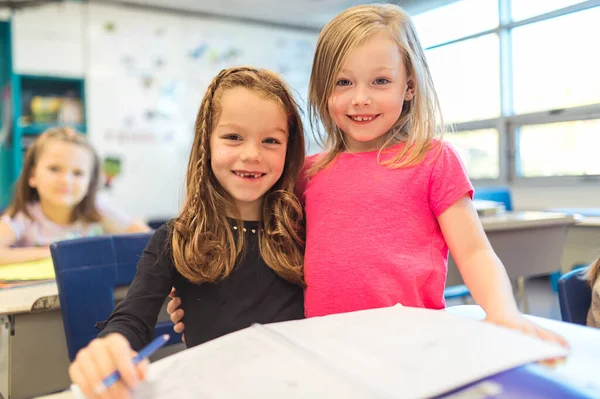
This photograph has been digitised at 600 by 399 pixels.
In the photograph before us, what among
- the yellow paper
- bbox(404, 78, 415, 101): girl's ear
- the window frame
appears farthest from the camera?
the window frame

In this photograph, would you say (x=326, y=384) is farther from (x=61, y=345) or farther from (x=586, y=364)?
(x=61, y=345)

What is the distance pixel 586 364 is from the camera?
16.8 inches

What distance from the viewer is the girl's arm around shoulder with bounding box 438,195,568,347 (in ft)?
2.09

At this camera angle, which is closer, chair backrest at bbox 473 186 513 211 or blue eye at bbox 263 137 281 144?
blue eye at bbox 263 137 281 144

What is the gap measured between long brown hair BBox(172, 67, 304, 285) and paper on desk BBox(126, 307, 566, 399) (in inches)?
12.0

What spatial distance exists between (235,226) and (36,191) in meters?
1.24

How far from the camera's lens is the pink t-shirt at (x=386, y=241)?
2.42 ft

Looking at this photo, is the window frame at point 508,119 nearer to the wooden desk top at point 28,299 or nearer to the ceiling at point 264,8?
the ceiling at point 264,8

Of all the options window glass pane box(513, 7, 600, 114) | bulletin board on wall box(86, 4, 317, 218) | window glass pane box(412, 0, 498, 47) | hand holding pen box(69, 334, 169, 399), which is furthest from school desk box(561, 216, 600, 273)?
hand holding pen box(69, 334, 169, 399)

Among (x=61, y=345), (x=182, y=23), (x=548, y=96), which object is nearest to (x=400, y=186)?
(x=61, y=345)

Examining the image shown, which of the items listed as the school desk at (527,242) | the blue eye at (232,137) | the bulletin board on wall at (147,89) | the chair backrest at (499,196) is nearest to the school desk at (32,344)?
the blue eye at (232,137)

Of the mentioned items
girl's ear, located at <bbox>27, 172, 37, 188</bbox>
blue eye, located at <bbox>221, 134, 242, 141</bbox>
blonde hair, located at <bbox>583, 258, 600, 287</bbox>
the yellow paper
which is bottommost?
blonde hair, located at <bbox>583, 258, 600, 287</bbox>

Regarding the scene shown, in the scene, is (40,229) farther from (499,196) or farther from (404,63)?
(499,196)

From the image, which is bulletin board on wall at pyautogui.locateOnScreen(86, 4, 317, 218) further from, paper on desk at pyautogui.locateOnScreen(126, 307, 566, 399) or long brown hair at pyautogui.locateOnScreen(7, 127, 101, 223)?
paper on desk at pyautogui.locateOnScreen(126, 307, 566, 399)
